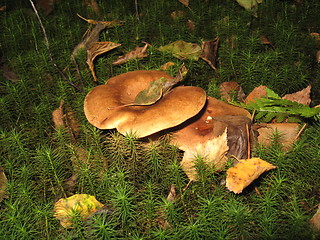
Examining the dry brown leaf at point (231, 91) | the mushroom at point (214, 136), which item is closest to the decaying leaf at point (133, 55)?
the dry brown leaf at point (231, 91)

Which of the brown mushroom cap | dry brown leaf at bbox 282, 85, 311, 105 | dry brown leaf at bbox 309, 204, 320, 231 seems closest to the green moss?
dry brown leaf at bbox 309, 204, 320, 231

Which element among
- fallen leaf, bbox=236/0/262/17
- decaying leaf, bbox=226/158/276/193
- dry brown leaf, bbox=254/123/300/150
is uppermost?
fallen leaf, bbox=236/0/262/17

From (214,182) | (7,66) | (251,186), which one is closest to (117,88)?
(214,182)

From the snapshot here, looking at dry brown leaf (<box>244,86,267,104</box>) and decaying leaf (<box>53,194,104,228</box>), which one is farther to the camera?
dry brown leaf (<box>244,86,267,104</box>)

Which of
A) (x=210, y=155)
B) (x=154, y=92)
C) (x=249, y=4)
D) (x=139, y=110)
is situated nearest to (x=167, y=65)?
(x=154, y=92)

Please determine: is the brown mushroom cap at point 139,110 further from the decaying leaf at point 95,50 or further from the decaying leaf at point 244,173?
the decaying leaf at point 95,50

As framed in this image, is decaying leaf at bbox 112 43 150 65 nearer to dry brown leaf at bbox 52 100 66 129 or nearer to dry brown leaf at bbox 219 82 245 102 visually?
dry brown leaf at bbox 52 100 66 129
